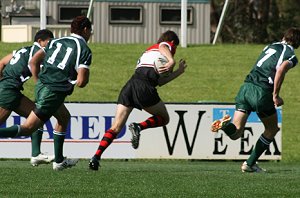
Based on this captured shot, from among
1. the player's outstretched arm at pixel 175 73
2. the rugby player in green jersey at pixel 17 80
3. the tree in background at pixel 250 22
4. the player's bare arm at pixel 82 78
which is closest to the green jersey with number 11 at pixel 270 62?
the player's outstretched arm at pixel 175 73

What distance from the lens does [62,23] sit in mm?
36500

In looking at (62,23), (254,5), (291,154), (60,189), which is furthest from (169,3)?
(60,189)

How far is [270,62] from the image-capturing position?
48.3 feet

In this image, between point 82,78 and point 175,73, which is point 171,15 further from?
point 82,78

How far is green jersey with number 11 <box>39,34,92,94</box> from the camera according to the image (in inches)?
544

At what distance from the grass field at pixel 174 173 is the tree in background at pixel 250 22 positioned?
18.7 metres

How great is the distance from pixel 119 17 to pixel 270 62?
22516mm

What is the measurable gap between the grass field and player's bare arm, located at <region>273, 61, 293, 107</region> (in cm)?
92

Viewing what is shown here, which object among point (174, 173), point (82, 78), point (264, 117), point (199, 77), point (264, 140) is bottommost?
point (199, 77)

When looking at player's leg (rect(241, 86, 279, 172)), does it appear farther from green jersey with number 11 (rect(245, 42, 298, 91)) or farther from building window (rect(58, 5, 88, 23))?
building window (rect(58, 5, 88, 23))

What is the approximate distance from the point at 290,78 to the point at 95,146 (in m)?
10.3

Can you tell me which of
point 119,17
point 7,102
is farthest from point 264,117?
point 119,17

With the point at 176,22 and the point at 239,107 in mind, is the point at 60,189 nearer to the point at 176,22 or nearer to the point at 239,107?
the point at 239,107

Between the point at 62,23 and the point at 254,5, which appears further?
the point at 254,5
